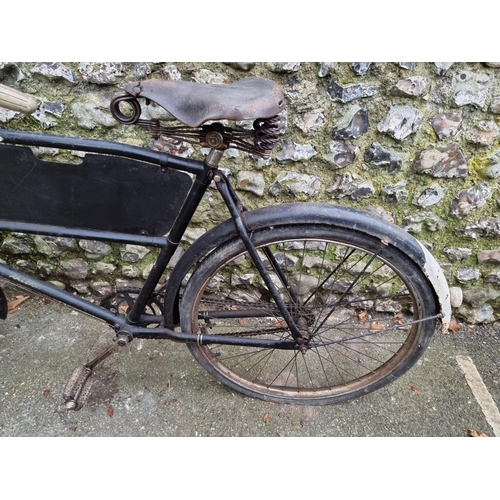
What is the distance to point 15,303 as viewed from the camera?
2449 mm

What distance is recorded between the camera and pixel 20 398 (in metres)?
1.94

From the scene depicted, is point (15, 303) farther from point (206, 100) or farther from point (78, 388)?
point (206, 100)

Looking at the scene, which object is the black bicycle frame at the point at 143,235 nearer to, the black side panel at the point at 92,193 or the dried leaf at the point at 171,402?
the black side panel at the point at 92,193

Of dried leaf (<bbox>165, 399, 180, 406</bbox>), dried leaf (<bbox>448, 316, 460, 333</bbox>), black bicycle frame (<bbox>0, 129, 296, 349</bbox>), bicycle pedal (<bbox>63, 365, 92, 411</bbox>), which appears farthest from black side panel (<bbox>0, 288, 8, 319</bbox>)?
dried leaf (<bbox>448, 316, 460, 333</bbox>)

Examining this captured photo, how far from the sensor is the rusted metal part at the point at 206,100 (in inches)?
47.7

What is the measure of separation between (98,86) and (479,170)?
2.04 m

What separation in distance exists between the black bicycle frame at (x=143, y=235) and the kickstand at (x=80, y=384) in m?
0.26

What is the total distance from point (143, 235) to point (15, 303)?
1.50m

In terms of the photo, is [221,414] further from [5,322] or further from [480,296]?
[480,296]

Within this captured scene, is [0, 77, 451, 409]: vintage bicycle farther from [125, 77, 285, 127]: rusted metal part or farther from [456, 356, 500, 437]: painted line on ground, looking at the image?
[456, 356, 500, 437]: painted line on ground

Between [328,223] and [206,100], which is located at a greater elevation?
[206,100]

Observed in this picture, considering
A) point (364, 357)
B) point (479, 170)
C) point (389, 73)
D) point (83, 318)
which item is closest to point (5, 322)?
point (83, 318)

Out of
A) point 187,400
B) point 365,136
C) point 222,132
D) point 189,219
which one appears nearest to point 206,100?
point 222,132

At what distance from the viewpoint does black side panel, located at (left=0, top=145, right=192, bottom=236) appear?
1436 millimetres
